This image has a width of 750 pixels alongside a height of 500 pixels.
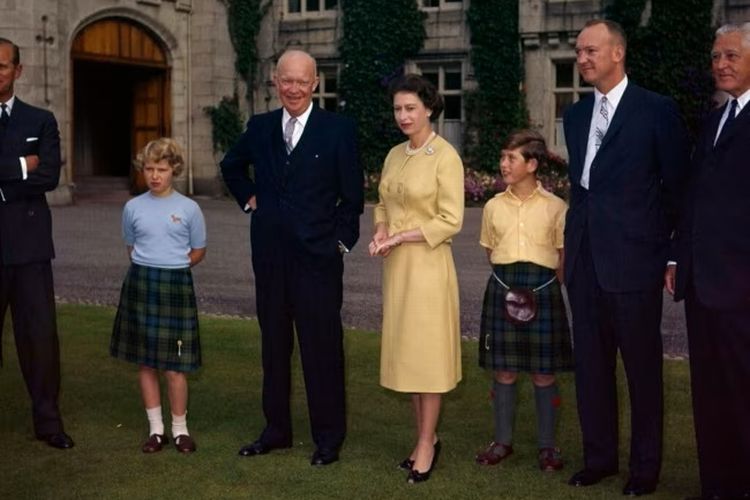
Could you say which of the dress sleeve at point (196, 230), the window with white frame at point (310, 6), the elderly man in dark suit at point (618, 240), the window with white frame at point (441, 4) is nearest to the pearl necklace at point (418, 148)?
the elderly man in dark suit at point (618, 240)

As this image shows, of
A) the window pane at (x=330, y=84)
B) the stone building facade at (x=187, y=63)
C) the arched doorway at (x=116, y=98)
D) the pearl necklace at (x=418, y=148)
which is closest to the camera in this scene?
the pearl necklace at (x=418, y=148)

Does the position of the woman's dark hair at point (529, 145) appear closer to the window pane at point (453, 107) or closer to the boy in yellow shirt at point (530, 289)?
the boy in yellow shirt at point (530, 289)

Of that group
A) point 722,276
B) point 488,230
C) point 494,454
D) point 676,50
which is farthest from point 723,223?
point 676,50

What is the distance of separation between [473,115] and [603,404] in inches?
741

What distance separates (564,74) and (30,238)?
729 inches

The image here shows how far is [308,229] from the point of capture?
515 cm

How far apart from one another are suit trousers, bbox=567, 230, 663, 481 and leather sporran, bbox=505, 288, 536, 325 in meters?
0.23

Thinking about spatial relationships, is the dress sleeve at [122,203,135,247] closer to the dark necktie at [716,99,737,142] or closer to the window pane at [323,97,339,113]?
the dark necktie at [716,99,737,142]

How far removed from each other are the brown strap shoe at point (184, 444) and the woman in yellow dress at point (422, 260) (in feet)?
3.42

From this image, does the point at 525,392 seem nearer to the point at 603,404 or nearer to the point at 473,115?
the point at 603,404

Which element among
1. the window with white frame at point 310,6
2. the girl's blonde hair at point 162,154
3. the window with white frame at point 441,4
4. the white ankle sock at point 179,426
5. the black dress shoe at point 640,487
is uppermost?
the window with white frame at point 310,6

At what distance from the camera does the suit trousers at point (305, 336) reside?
207 inches

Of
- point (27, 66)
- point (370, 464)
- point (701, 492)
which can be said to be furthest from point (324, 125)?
point (27, 66)

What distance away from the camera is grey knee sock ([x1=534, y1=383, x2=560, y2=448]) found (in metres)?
5.14
